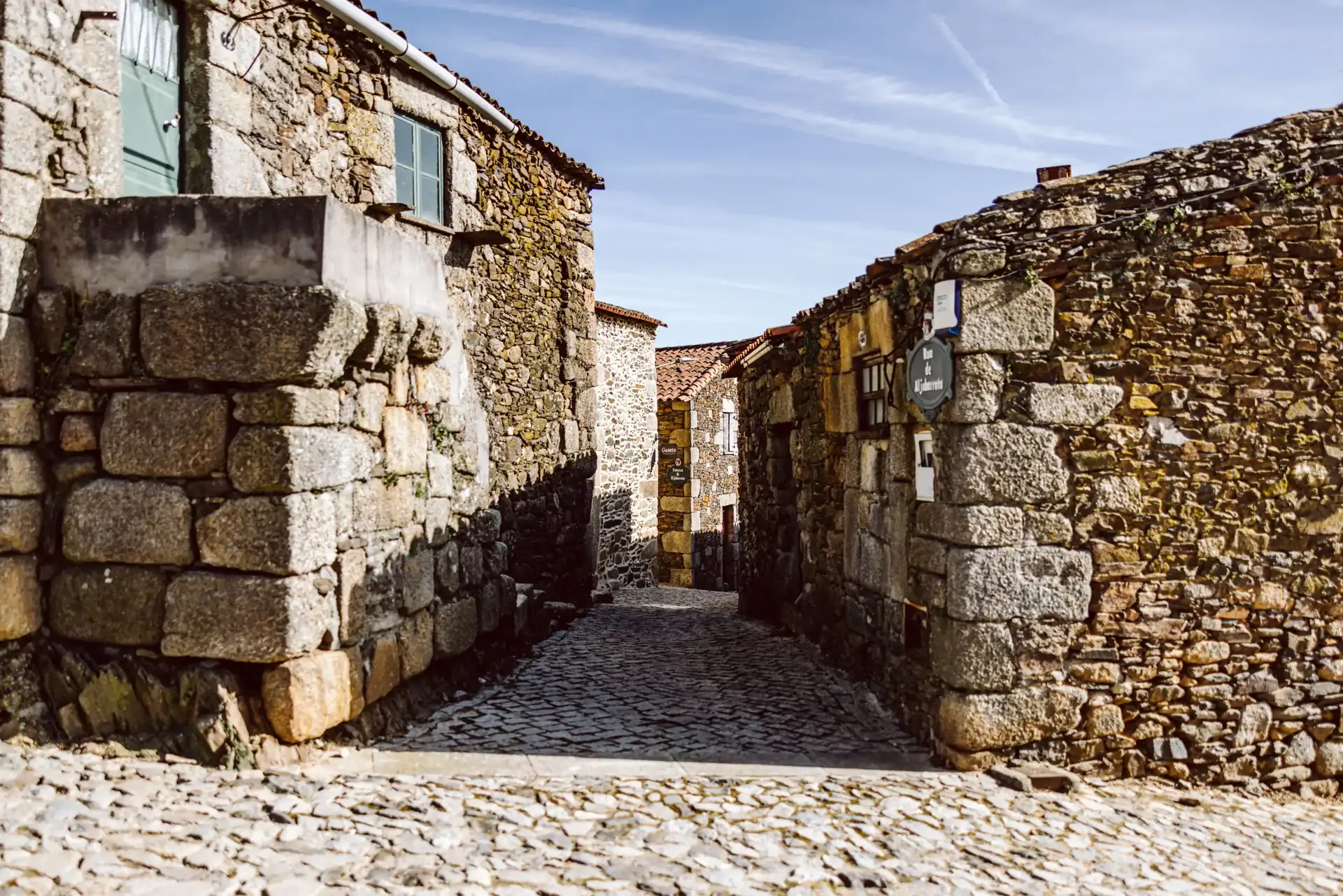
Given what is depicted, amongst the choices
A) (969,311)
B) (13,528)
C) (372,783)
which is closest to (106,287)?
(13,528)

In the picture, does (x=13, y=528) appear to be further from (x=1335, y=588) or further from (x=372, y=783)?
(x=1335, y=588)

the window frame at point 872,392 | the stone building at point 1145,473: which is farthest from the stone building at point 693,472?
the stone building at point 1145,473

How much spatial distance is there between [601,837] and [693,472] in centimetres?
1487

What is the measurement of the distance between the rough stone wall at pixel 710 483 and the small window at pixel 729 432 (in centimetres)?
10

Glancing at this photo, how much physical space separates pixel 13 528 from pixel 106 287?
110 cm

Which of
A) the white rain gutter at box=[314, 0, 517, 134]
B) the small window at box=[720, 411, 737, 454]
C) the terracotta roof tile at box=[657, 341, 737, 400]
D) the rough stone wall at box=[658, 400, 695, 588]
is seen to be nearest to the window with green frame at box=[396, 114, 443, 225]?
the white rain gutter at box=[314, 0, 517, 134]

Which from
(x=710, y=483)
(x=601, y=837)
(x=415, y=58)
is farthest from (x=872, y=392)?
(x=710, y=483)

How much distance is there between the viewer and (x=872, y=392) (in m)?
6.59

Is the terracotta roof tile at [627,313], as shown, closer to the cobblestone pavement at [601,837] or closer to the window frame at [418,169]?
the window frame at [418,169]

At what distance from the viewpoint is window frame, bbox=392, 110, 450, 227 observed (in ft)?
27.2

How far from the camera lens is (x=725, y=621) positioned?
33.0ft

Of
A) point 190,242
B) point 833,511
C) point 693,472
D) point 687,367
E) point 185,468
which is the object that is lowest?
point 833,511

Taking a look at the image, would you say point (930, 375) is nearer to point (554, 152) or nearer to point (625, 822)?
point (625, 822)

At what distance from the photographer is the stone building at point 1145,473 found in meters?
5.07
